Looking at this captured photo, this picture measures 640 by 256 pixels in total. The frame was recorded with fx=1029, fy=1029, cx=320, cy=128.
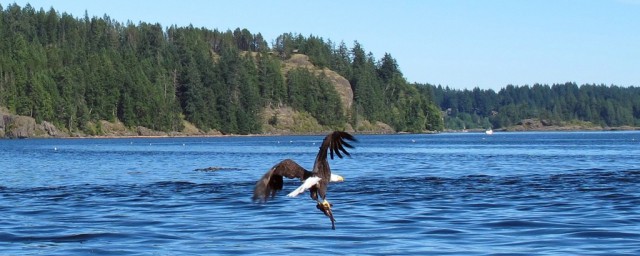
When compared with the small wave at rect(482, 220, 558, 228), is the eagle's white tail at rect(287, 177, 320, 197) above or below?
above

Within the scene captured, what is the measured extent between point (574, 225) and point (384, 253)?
755cm

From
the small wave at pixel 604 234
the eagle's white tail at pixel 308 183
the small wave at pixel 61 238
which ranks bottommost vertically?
the small wave at pixel 604 234

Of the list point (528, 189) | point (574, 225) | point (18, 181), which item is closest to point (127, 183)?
point (18, 181)

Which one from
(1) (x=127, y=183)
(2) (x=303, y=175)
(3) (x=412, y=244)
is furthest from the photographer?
(1) (x=127, y=183)

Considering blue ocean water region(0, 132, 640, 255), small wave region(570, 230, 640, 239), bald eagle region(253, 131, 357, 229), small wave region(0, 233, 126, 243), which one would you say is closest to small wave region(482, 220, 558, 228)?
blue ocean water region(0, 132, 640, 255)

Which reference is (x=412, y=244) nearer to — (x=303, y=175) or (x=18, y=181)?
(x=303, y=175)

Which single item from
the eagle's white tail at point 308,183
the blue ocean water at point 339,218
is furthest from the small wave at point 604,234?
the eagle's white tail at point 308,183

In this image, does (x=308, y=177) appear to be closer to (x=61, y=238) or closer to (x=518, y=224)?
(x=61, y=238)

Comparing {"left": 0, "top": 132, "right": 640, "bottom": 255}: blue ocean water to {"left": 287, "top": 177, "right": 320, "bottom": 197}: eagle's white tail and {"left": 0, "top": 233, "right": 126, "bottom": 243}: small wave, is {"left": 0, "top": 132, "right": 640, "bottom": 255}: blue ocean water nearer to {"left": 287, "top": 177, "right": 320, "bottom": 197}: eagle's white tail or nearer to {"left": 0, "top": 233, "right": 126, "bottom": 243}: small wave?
{"left": 0, "top": 233, "right": 126, "bottom": 243}: small wave

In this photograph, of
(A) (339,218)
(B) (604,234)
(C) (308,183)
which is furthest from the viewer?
(A) (339,218)

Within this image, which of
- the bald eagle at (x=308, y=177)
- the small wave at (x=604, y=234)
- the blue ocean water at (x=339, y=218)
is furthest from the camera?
the small wave at (x=604, y=234)

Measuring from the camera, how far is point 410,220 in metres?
30.4

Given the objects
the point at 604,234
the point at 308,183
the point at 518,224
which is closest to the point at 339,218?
the point at 518,224

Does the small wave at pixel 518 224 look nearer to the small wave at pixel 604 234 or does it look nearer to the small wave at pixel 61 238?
the small wave at pixel 604 234
